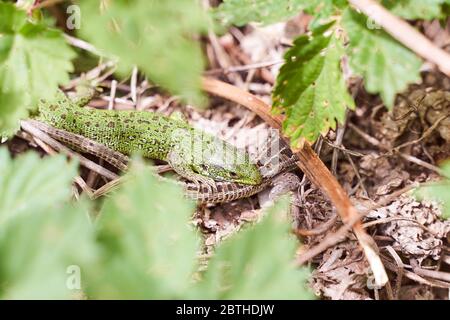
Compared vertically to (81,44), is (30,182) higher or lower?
lower

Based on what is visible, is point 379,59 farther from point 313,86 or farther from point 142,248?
point 142,248

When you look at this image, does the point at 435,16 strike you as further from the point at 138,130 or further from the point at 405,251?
the point at 138,130

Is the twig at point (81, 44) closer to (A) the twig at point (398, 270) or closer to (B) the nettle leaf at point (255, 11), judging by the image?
(B) the nettle leaf at point (255, 11)

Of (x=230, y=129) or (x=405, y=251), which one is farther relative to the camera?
(x=230, y=129)

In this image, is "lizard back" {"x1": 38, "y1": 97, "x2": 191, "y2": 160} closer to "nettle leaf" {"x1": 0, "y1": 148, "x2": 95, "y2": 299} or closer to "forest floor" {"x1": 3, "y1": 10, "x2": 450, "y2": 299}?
"forest floor" {"x1": 3, "y1": 10, "x2": 450, "y2": 299}

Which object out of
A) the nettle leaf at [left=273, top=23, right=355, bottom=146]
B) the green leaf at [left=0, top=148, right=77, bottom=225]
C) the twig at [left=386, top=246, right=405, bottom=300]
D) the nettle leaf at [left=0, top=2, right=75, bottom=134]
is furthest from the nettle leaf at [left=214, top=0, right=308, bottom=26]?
the twig at [left=386, top=246, right=405, bottom=300]

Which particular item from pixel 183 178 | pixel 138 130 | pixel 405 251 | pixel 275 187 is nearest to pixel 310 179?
pixel 275 187

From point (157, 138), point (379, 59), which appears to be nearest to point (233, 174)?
point (157, 138)
